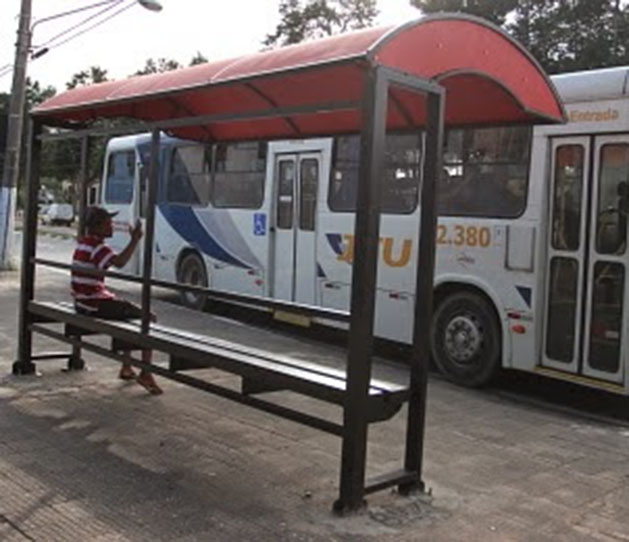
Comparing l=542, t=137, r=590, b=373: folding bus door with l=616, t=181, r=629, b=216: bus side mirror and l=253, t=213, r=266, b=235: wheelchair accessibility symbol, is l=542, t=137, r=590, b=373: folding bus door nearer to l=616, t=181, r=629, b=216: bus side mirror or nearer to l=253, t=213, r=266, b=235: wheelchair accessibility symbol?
l=616, t=181, r=629, b=216: bus side mirror

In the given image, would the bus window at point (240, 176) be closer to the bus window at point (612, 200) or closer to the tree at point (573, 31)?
the bus window at point (612, 200)

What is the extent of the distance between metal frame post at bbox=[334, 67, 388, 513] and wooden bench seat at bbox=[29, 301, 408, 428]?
3.6 inches

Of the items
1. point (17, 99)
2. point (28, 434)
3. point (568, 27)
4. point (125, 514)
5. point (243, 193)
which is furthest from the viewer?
point (568, 27)

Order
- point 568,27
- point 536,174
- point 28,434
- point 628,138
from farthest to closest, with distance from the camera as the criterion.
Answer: point 568,27 < point 536,174 < point 628,138 < point 28,434

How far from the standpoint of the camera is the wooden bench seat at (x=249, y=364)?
14.7 feet

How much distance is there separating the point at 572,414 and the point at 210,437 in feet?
11.6

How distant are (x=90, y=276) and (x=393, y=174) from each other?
12.7 ft

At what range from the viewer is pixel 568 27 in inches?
1051

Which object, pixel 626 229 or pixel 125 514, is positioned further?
pixel 626 229

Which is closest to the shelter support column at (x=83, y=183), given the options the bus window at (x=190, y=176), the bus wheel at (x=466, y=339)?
the bus wheel at (x=466, y=339)

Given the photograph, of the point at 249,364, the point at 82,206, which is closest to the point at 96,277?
the point at 82,206

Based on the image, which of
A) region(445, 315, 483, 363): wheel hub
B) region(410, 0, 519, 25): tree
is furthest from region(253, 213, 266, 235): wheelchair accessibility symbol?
region(410, 0, 519, 25): tree

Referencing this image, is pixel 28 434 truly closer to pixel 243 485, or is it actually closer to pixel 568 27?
pixel 243 485

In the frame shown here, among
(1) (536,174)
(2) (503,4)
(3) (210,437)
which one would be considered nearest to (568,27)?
(2) (503,4)
